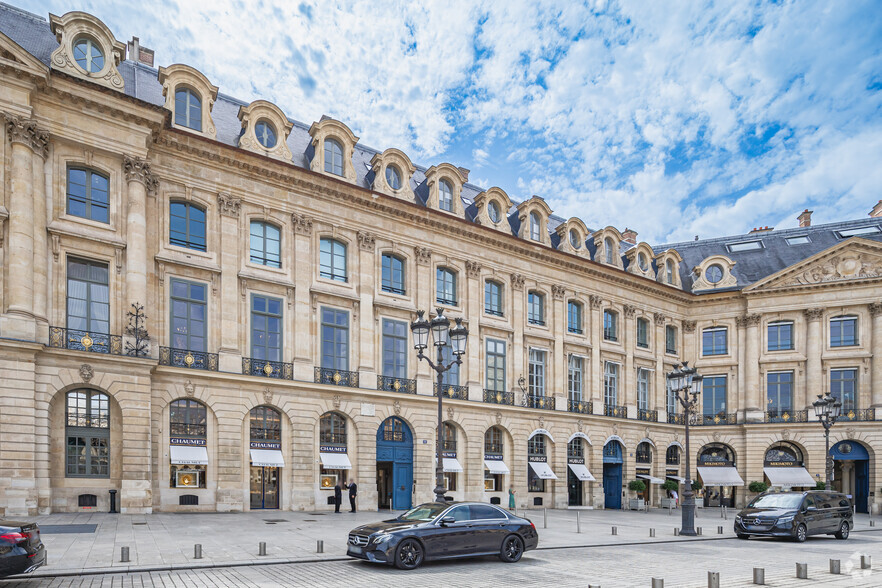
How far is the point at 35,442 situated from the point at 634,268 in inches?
1388

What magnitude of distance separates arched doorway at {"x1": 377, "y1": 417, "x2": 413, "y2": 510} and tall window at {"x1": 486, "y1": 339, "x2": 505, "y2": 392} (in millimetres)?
6055

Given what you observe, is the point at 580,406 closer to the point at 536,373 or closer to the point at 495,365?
the point at 536,373

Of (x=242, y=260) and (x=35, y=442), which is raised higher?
(x=242, y=260)

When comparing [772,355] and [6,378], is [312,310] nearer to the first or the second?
[6,378]

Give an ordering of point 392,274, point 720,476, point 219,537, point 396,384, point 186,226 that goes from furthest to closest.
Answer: point 720,476
point 392,274
point 396,384
point 186,226
point 219,537

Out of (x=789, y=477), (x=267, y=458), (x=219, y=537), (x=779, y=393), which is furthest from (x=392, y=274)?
(x=789, y=477)

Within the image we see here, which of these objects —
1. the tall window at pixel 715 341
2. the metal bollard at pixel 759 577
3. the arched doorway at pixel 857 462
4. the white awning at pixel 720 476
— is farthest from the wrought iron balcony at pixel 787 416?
the metal bollard at pixel 759 577

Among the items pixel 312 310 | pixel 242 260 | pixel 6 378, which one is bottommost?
pixel 6 378

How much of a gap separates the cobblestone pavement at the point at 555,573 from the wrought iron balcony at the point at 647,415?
1021 inches

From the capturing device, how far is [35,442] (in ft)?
75.1

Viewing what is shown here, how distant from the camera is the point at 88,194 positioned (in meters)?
25.9

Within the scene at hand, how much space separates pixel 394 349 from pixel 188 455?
10.6 metres

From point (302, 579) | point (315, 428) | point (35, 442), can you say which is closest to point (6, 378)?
point (35, 442)

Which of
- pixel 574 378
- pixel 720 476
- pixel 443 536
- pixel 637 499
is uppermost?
pixel 574 378
